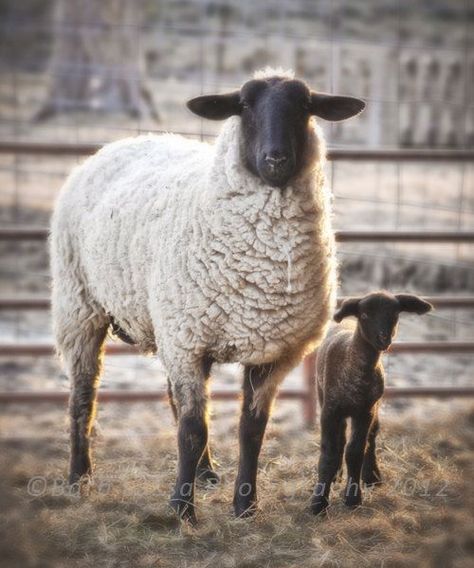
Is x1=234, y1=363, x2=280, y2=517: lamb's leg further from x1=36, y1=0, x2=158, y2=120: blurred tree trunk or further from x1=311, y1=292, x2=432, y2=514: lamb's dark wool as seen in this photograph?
x1=36, y1=0, x2=158, y2=120: blurred tree trunk

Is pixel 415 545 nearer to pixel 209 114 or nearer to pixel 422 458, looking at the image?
pixel 422 458

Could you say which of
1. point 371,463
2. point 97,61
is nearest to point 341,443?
point 371,463

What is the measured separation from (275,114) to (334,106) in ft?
1.27

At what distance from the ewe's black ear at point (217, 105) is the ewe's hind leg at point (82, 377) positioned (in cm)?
127

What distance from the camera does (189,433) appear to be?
13.5 feet

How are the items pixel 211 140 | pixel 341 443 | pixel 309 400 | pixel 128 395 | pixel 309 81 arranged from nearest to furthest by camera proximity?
pixel 341 443 → pixel 128 395 → pixel 309 400 → pixel 211 140 → pixel 309 81

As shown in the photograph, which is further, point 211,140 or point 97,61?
point 97,61

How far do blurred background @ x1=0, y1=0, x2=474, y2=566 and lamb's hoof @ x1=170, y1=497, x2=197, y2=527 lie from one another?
134 millimetres

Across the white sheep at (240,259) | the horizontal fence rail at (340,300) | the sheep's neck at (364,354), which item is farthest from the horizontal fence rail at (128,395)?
the sheep's neck at (364,354)

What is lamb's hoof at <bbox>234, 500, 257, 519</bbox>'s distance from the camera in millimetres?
4188

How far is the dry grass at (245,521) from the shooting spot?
358cm

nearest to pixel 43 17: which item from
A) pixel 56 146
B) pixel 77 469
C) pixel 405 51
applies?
pixel 405 51

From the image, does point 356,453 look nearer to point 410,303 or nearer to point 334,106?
point 410,303

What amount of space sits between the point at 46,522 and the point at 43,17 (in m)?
20.1
